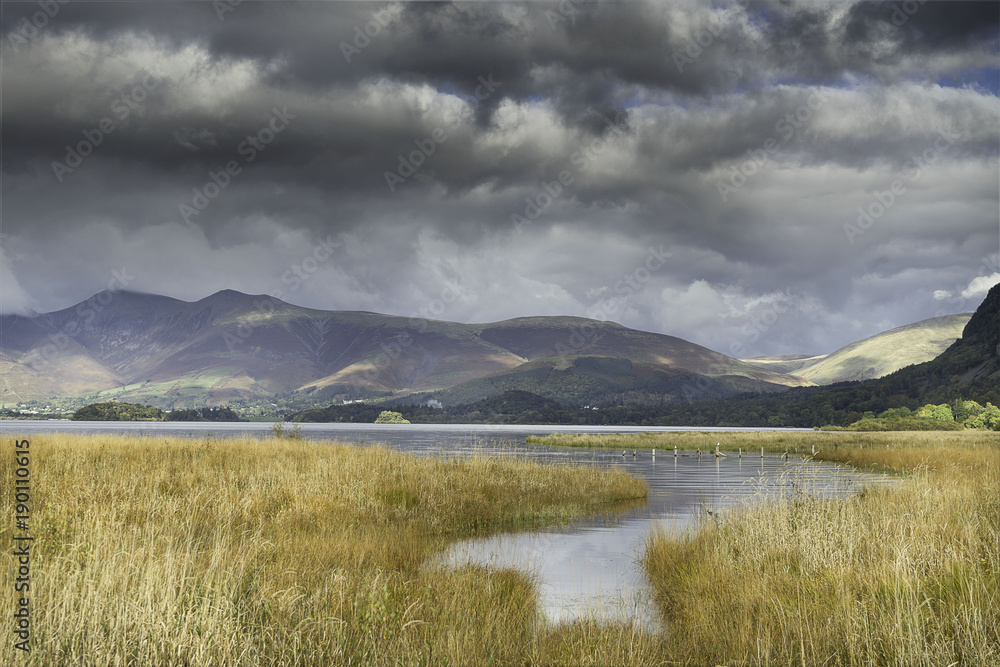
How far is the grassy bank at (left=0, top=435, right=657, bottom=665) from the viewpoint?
7180 mm

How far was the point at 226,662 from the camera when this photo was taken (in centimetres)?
686

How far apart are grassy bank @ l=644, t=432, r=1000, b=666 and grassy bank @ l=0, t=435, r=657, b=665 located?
5.23ft

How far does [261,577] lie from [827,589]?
806 centimetres

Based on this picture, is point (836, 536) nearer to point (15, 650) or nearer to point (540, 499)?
point (15, 650)

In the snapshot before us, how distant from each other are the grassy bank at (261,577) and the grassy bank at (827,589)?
160 cm

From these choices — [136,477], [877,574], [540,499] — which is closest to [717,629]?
[877,574]

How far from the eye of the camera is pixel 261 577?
9672 mm

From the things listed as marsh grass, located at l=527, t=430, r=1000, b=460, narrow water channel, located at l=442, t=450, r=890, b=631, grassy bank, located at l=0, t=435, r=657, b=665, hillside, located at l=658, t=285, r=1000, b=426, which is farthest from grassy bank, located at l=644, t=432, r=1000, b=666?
hillside, located at l=658, t=285, r=1000, b=426

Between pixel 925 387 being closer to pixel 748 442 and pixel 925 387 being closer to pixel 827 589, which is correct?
pixel 748 442

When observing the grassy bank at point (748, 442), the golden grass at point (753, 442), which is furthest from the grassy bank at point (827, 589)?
the grassy bank at point (748, 442)

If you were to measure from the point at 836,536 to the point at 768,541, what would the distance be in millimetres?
1188

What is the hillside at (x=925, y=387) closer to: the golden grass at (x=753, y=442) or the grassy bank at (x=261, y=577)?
the golden grass at (x=753, y=442)

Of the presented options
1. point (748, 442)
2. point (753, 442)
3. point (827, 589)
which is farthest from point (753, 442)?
point (827, 589)

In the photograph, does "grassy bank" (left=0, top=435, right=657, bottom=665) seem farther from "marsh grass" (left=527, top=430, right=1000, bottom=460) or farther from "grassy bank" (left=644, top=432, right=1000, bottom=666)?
"marsh grass" (left=527, top=430, right=1000, bottom=460)
